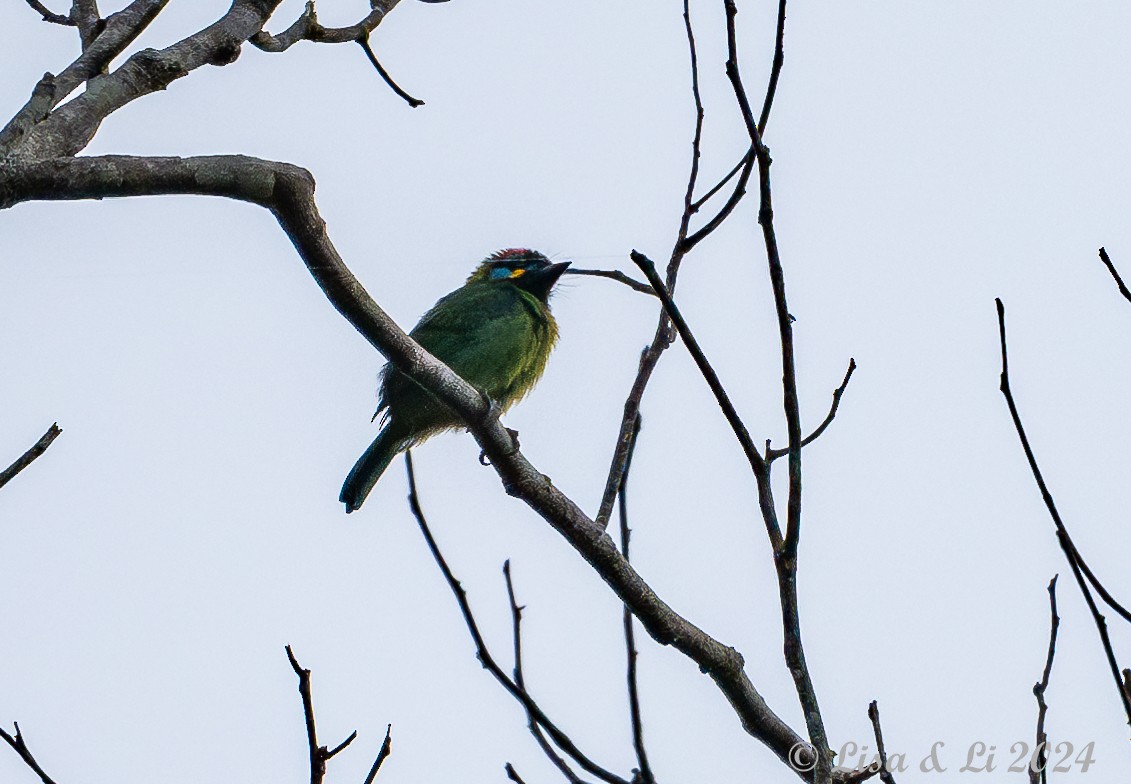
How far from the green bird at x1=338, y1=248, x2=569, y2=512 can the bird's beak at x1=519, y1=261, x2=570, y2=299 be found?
2 cm

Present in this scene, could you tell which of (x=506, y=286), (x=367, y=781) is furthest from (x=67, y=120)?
(x=506, y=286)

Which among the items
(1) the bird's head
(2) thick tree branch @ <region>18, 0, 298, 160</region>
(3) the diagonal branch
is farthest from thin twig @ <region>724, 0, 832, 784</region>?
(1) the bird's head

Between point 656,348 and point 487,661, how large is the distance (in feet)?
5.17

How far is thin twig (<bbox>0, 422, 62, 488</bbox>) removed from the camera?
2.78 m

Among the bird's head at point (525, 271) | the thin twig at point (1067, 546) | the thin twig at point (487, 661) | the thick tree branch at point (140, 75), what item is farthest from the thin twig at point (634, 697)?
the bird's head at point (525, 271)

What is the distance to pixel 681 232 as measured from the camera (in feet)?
12.1

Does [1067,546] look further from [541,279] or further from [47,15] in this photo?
[541,279]

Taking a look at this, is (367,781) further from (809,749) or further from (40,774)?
(809,749)

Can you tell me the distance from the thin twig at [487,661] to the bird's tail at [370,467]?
3.57 m

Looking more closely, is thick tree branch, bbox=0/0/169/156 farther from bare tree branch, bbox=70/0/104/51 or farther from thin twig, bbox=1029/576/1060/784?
thin twig, bbox=1029/576/1060/784

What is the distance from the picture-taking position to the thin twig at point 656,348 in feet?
12.2

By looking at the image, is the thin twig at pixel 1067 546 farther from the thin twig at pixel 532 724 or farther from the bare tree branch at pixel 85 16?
the bare tree branch at pixel 85 16

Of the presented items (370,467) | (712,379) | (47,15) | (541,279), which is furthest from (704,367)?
(541,279)

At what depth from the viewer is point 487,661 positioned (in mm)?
2600
